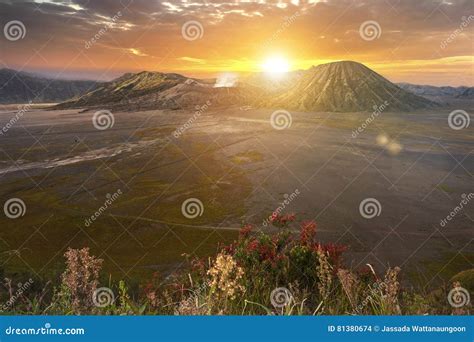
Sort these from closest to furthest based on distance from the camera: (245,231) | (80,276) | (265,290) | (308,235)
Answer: (80,276), (265,290), (308,235), (245,231)

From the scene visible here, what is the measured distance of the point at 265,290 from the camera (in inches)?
303

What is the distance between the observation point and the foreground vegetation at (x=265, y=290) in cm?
618

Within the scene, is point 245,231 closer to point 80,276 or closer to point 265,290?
point 265,290

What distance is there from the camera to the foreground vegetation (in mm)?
6180

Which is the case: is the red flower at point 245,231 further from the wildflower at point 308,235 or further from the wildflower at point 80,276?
the wildflower at point 80,276

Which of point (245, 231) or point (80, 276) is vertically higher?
point (245, 231)

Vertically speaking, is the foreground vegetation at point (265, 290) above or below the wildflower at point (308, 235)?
below

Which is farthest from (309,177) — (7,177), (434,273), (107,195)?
(7,177)

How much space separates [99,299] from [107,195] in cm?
5788

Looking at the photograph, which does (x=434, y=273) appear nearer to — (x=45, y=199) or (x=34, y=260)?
(x=34, y=260)

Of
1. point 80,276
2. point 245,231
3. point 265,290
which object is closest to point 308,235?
point 245,231

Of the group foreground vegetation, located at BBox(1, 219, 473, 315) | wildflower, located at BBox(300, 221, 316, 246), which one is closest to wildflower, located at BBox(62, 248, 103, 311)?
foreground vegetation, located at BBox(1, 219, 473, 315)

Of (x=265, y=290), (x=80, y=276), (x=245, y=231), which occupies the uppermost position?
(x=245, y=231)

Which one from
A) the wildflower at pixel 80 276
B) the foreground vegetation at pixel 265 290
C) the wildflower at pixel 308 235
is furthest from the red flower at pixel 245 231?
the wildflower at pixel 80 276
